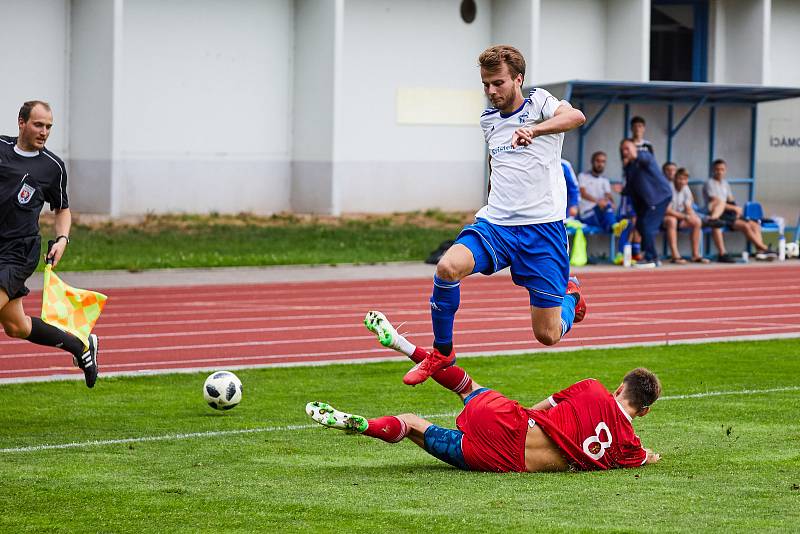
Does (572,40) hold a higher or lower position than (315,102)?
higher

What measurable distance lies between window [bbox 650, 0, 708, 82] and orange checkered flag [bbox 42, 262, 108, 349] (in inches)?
1108

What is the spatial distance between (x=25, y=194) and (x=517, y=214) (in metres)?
3.11

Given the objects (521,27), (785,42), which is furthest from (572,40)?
(785,42)

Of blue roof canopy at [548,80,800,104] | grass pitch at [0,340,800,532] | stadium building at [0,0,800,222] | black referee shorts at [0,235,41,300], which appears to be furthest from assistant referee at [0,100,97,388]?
stadium building at [0,0,800,222]

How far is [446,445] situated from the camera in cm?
734

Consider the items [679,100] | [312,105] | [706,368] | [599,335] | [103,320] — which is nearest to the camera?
[706,368]

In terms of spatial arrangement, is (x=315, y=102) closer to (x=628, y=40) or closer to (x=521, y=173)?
(x=628, y=40)

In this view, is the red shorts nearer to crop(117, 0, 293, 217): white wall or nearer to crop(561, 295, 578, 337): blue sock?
crop(561, 295, 578, 337): blue sock

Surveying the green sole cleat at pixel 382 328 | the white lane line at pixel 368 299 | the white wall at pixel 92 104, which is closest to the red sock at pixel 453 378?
the green sole cleat at pixel 382 328

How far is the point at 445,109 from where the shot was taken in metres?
32.8

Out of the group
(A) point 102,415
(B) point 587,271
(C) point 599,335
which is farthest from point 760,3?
(A) point 102,415

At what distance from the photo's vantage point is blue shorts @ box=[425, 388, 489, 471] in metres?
7.31

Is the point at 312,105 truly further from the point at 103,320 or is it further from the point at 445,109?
the point at 103,320

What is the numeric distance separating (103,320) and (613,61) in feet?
70.8
